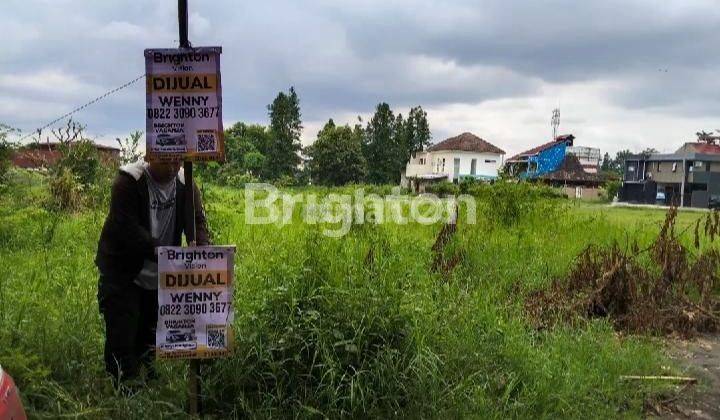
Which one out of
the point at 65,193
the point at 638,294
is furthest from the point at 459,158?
the point at 638,294

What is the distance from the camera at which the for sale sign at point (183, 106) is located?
251 centimetres

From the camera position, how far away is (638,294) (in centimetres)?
511

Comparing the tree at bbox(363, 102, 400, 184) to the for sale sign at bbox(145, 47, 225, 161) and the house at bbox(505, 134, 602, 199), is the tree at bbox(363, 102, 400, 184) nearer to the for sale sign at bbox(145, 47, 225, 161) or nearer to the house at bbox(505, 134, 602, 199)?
the house at bbox(505, 134, 602, 199)

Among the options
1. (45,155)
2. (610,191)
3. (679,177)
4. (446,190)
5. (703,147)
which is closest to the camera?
(45,155)

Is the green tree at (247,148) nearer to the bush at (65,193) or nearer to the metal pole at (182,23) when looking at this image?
the bush at (65,193)

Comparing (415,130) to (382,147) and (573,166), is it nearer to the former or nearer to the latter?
(382,147)

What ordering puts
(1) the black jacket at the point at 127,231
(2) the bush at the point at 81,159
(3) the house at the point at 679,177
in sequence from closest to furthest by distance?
(1) the black jacket at the point at 127,231, (2) the bush at the point at 81,159, (3) the house at the point at 679,177

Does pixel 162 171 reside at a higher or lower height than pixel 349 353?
higher

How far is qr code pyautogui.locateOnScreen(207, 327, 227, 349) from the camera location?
2.66 meters

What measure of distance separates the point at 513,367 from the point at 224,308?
1807mm

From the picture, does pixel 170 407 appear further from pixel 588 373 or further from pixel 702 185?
pixel 702 185

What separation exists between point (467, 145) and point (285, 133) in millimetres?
19840

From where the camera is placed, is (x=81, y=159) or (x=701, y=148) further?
(x=701, y=148)

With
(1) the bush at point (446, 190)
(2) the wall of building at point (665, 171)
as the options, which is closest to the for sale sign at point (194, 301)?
(1) the bush at point (446, 190)
